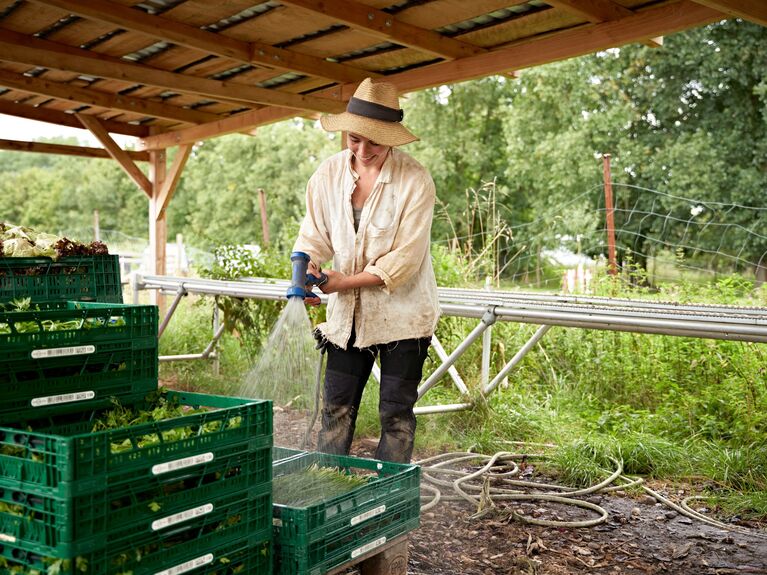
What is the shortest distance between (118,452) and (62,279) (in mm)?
1609

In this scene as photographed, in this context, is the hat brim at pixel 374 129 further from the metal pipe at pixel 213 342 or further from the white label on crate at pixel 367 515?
the metal pipe at pixel 213 342

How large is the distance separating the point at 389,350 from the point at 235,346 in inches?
192

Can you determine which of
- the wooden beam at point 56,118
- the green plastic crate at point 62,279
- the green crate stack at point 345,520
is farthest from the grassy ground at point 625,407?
the wooden beam at point 56,118

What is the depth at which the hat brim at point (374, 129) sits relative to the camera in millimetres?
3258

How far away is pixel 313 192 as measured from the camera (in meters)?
3.49

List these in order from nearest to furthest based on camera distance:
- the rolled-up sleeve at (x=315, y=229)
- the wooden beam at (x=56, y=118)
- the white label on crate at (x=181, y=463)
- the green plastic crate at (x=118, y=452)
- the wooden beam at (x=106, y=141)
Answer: the green plastic crate at (x=118, y=452) < the white label on crate at (x=181, y=463) < the rolled-up sleeve at (x=315, y=229) < the wooden beam at (x=56, y=118) < the wooden beam at (x=106, y=141)

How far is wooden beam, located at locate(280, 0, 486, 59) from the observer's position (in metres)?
4.79

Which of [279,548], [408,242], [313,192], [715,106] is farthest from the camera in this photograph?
[715,106]

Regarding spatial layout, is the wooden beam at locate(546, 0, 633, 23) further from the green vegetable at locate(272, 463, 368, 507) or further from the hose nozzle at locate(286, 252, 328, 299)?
the green vegetable at locate(272, 463, 368, 507)

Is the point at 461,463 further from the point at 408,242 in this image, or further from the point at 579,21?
the point at 579,21

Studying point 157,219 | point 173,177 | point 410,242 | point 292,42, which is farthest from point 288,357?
point 157,219

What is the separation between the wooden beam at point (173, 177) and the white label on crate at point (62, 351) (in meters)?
6.48

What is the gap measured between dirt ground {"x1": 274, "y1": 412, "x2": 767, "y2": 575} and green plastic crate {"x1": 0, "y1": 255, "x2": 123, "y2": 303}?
1730 millimetres

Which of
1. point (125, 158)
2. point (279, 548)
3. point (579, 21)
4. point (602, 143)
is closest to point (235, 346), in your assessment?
point (125, 158)
